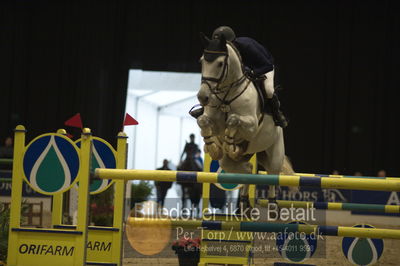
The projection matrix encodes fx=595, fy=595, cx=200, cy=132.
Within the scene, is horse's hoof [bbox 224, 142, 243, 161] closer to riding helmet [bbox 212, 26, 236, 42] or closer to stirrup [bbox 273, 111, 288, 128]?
stirrup [bbox 273, 111, 288, 128]

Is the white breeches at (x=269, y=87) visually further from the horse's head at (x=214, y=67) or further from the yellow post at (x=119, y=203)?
the yellow post at (x=119, y=203)

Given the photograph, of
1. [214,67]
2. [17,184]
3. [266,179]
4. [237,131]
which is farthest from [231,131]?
[17,184]

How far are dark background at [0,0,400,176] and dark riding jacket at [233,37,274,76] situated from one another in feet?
25.5

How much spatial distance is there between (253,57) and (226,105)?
0.44 meters

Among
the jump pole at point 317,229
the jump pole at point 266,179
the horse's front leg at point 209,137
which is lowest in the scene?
the jump pole at point 317,229

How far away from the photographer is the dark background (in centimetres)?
1185

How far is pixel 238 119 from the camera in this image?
3.85 meters

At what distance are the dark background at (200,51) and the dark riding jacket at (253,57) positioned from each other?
306 inches

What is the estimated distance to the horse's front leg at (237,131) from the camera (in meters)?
3.84

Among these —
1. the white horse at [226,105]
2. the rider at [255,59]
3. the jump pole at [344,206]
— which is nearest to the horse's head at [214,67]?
the white horse at [226,105]

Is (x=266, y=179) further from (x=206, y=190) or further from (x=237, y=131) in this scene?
(x=206, y=190)

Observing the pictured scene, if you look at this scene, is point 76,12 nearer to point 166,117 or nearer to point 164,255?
point 166,117

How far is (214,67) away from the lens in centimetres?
363

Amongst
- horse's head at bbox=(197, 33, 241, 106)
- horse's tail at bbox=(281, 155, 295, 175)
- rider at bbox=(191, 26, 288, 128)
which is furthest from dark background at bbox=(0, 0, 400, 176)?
horse's head at bbox=(197, 33, 241, 106)
